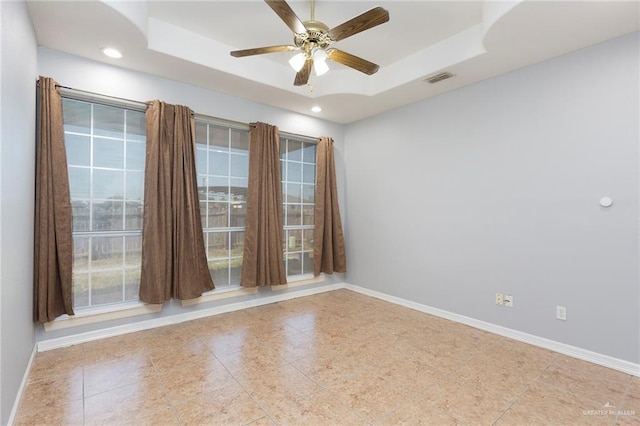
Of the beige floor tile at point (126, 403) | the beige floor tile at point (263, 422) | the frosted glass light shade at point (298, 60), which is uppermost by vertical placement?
the frosted glass light shade at point (298, 60)

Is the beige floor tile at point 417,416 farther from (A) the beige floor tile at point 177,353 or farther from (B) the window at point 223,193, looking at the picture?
(B) the window at point 223,193

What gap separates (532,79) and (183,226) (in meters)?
3.83

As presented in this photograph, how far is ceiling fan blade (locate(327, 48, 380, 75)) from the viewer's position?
2403mm

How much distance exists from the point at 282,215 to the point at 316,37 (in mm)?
2457

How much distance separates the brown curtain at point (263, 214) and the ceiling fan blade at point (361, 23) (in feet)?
6.31

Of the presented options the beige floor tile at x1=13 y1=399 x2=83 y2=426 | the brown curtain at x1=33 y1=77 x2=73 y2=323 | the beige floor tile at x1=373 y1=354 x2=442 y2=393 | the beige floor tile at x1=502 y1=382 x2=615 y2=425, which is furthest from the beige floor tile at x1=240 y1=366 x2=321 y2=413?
the brown curtain at x1=33 y1=77 x2=73 y2=323

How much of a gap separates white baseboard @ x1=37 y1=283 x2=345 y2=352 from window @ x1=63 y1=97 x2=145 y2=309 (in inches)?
10.9

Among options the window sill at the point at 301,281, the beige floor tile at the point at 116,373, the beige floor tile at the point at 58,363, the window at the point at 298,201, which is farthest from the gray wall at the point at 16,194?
the window at the point at 298,201

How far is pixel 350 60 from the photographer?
2.49 meters

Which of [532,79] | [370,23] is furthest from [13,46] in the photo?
[532,79]

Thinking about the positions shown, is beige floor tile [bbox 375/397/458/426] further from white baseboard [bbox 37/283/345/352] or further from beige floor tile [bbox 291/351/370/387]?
white baseboard [bbox 37/283/345/352]

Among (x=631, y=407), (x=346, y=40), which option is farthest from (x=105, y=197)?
(x=631, y=407)

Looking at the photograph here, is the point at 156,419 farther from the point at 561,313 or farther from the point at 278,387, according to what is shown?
the point at 561,313

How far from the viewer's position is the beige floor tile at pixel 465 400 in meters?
1.86
